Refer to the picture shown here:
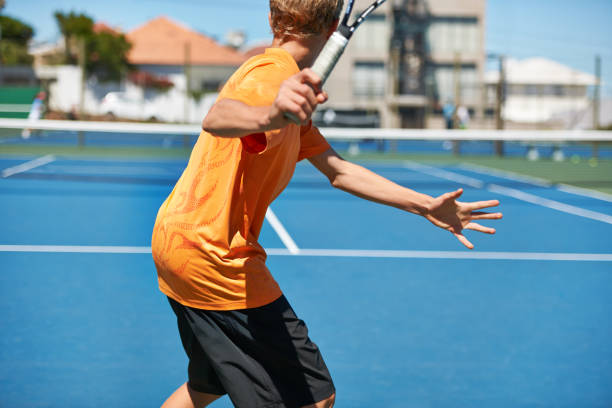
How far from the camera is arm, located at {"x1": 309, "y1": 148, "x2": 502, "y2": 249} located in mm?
2492

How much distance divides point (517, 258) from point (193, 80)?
153 ft

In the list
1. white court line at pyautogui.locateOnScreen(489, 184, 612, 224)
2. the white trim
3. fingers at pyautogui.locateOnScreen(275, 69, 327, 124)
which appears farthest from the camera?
the white trim

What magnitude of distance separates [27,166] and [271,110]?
14.8 meters

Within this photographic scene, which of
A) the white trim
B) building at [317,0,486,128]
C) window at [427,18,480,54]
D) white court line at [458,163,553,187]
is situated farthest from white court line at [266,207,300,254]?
window at [427,18,480,54]

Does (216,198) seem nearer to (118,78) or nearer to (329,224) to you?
(329,224)

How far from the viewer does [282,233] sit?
26.2ft

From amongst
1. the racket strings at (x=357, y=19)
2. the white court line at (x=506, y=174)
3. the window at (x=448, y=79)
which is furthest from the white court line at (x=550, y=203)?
the window at (x=448, y=79)

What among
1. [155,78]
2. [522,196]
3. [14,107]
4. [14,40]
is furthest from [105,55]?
[522,196]

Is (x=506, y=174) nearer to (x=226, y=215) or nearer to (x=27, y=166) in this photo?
(x=27, y=166)

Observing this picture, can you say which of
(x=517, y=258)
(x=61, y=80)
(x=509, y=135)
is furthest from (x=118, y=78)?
(x=517, y=258)

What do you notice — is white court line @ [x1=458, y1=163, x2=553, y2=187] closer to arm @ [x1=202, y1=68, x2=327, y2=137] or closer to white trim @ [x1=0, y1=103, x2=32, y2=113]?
arm @ [x1=202, y1=68, x2=327, y2=137]

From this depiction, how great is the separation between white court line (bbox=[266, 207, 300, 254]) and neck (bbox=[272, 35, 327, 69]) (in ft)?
16.0

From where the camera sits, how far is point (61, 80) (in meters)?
45.7

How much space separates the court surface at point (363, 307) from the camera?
3477 mm
